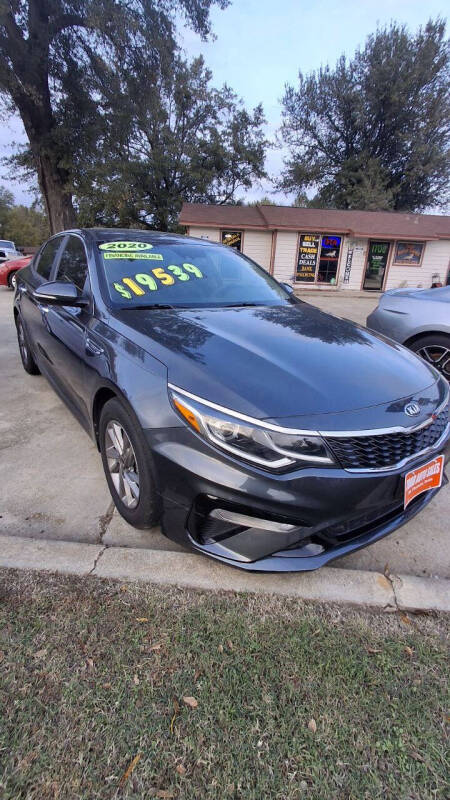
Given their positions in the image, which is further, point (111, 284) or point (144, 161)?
point (144, 161)

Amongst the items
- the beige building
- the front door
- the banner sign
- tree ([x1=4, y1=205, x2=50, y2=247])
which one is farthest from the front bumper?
tree ([x1=4, y1=205, x2=50, y2=247])

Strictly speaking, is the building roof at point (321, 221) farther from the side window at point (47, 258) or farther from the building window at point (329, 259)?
the side window at point (47, 258)

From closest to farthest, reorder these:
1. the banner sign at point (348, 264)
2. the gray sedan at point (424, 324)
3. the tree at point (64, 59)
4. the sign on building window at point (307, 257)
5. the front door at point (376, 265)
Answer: the gray sedan at point (424, 324)
the tree at point (64, 59)
the sign on building window at point (307, 257)
the banner sign at point (348, 264)
the front door at point (376, 265)

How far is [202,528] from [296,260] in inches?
748

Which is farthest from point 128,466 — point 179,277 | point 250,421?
point 179,277

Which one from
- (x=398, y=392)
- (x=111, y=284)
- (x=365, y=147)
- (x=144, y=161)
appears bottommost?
(x=398, y=392)

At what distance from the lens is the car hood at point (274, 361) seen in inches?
66.7

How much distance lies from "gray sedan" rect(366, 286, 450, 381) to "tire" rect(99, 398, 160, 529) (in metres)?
3.44

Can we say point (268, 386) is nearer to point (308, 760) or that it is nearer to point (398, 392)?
point (398, 392)

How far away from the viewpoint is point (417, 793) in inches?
47.3

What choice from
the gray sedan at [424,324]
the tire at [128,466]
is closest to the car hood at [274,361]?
the tire at [128,466]

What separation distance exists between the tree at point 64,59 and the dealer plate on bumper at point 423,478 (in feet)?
46.6

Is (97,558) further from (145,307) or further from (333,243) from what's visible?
(333,243)

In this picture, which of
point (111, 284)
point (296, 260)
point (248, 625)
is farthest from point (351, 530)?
point (296, 260)
